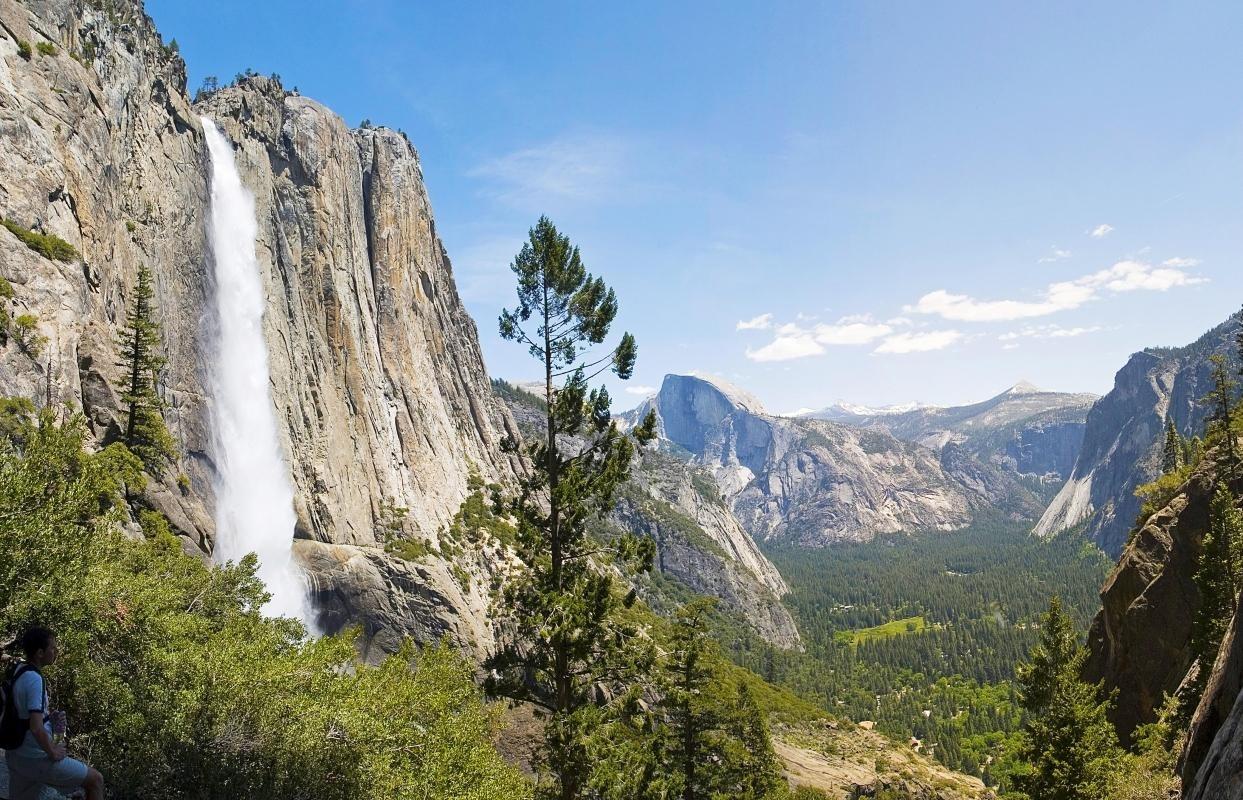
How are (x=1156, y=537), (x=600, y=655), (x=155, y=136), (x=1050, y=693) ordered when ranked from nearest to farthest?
1. (x=600, y=655)
2. (x=1050, y=693)
3. (x=1156, y=537)
4. (x=155, y=136)

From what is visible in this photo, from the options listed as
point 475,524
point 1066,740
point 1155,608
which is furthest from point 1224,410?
point 475,524

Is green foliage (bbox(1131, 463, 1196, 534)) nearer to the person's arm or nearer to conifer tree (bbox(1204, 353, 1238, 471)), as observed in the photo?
conifer tree (bbox(1204, 353, 1238, 471))

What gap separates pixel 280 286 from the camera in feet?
215

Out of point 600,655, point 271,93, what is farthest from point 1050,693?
point 271,93

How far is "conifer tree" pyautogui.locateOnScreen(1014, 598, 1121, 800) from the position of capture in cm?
2766

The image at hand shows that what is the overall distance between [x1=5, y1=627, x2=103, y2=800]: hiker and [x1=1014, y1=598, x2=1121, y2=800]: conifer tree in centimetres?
3443

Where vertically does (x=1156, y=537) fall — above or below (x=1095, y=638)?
above

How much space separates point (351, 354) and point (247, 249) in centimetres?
1621

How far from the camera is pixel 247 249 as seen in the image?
62.4 m

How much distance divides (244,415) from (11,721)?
2143 inches

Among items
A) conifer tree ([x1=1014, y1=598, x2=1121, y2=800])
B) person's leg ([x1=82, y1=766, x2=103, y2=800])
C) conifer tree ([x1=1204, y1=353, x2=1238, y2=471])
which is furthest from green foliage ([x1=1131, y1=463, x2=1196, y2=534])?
person's leg ([x1=82, y1=766, x2=103, y2=800])

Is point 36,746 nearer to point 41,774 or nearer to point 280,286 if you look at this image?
point 41,774

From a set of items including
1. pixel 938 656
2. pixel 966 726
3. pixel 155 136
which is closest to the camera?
pixel 155 136

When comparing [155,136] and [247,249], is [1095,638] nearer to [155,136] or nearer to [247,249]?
[247,249]
